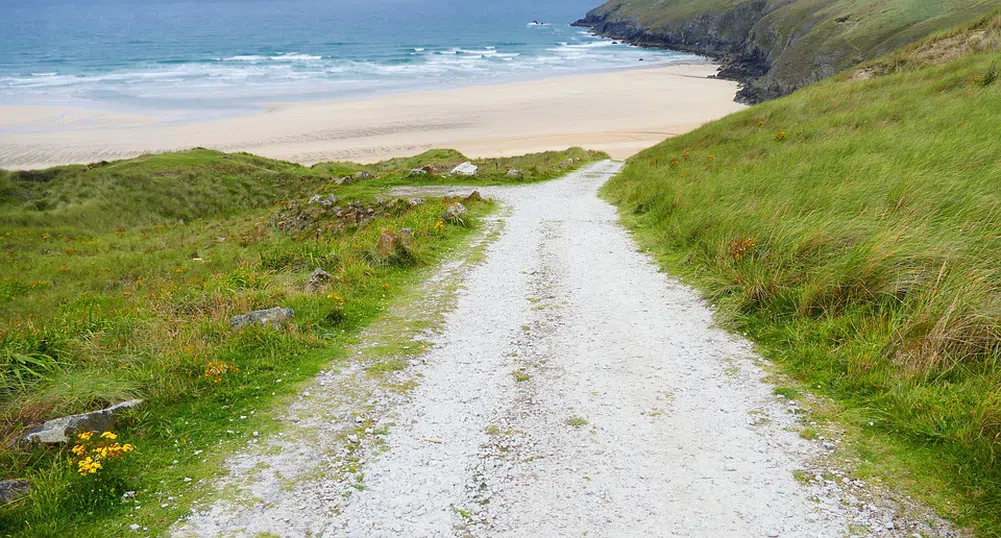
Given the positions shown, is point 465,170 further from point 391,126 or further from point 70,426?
point 391,126

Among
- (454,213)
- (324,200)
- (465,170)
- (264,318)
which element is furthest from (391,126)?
(264,318)

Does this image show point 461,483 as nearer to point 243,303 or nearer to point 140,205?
point 243,303

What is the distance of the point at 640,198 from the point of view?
17891 millimetres

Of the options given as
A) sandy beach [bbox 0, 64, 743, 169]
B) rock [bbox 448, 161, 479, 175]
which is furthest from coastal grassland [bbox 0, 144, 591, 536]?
sandy beach [bbox 0, 64, 743, 169]

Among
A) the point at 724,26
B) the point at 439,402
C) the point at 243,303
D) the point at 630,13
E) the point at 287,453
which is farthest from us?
the point at 630,13

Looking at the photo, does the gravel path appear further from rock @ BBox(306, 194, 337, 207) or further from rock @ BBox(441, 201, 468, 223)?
rock @ BBox(306, 194, 337, 207)

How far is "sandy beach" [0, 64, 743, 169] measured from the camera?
45094 mm

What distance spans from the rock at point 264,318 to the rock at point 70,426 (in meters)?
2.21

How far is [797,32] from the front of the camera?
243 ft

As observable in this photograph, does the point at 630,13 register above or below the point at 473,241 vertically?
above

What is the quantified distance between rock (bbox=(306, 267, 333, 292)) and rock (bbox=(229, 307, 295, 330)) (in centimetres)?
161

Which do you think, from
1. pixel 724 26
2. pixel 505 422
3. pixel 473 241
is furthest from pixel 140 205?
pixel 724 26

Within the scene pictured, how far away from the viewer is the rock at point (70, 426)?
A: 526cm

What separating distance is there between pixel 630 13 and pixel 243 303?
18118 centimetres
